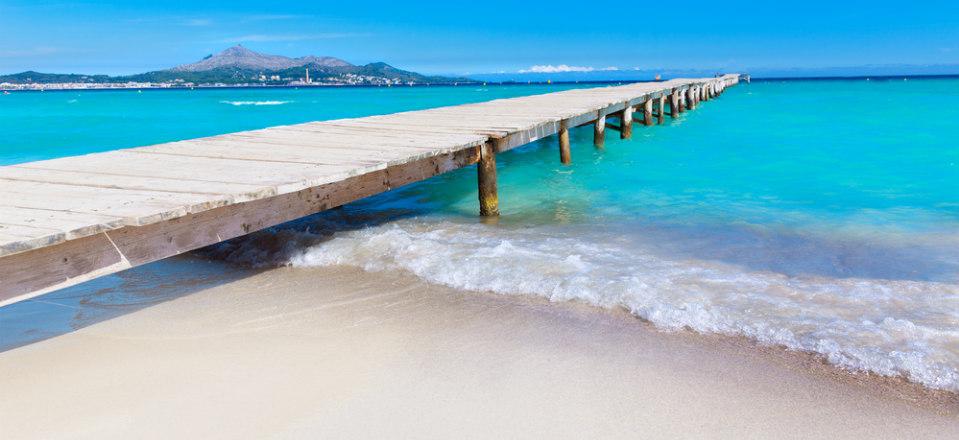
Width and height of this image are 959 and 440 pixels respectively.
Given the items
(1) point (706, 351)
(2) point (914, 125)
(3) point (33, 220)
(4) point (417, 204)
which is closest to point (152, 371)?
(3) point (33, 220)

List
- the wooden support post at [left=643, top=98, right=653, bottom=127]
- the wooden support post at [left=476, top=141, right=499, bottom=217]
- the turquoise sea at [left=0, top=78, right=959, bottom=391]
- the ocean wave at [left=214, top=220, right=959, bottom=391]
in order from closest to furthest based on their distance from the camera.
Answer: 1. the ocean wave at [left=214, top=220, right=959, bottom=391]
2. the turquoise sea at [left=0, top=78, right=959, bottom=391]
3. the wooden support post at [left=476, top=141, right=499, bottom=217]
4. the wooden support post at [left=643, top=98, right=653, bottom=127]

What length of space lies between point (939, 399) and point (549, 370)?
1.82 meters

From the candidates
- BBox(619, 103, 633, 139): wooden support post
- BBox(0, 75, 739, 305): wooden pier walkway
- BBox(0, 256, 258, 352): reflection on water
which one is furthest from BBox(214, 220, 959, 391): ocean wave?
BBox(619, 103, 633, 139): wooden support post

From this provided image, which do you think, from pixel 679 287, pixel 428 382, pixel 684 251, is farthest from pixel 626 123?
pixel 428 382

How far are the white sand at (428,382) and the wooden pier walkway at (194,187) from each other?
628 mm

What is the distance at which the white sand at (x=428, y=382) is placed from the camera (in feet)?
10.0

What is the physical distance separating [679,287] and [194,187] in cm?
331

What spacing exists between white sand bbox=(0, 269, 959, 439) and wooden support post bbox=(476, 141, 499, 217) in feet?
9.16

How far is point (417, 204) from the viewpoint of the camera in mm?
8430

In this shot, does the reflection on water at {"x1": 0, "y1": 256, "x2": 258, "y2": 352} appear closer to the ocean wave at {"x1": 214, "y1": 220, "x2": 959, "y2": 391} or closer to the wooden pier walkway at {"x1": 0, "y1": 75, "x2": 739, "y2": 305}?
the ocean wave at {"x1": 214, "y1": 220, "x2": 959, "y2": 391}

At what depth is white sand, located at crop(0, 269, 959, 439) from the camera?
3.06 m

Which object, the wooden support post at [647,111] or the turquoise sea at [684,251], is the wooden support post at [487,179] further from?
the wooden support post at [647,111]

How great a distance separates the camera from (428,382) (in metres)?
3.50

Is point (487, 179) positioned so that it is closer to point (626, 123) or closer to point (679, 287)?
point (679, 287)
